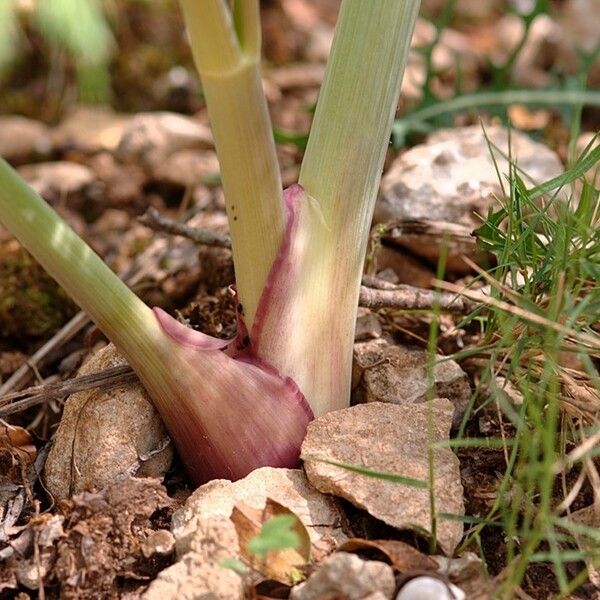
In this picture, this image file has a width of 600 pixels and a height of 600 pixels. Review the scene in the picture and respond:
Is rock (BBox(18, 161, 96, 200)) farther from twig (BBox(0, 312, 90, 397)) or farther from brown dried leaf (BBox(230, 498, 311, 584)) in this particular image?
brown dried leaf (BBox(230, 498, 311, 584))

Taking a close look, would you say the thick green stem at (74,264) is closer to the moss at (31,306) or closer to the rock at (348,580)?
the rock at (348,580)

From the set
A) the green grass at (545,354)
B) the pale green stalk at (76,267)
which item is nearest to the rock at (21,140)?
the pale green stalk at (76,267)

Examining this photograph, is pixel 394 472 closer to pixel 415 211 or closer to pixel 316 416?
pixel 316 416

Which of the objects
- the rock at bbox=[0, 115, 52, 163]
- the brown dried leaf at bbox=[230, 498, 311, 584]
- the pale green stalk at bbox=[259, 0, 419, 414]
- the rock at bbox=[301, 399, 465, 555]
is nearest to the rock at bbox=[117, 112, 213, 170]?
the rock at bbox=[0, 115, 52, 163]

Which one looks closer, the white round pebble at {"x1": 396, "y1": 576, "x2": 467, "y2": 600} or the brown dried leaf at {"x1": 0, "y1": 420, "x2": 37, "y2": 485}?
the white round pebble at {"x1": 396, "y1": 576, "x2": 467, "y2": 600}

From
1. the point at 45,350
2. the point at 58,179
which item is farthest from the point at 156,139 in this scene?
the point at 45,350
